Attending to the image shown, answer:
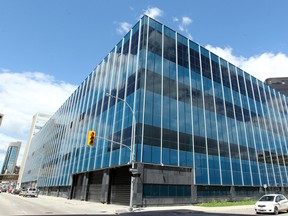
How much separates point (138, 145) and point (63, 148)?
34.6m

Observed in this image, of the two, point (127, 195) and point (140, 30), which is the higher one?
point (140, 30)

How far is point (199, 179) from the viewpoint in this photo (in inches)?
1238

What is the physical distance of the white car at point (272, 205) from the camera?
18.0 metres

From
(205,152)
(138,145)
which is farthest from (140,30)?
(205,152)

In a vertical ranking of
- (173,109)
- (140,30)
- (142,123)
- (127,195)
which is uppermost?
(140,30)

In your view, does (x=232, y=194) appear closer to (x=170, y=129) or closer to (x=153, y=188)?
(x=170, y=129)

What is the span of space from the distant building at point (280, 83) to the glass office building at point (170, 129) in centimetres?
9313

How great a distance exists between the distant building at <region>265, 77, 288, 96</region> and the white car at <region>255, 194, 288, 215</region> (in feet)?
423

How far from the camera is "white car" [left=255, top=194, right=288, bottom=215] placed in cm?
1798

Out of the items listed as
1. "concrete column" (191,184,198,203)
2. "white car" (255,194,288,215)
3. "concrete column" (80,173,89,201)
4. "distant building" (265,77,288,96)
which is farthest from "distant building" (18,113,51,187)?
"white car" (255,194,288,215)

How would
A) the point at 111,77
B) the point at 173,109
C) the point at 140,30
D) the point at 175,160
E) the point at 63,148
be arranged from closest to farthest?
the point at 175,160 < the point at 173,109 < the point at 140,30 < the point at 111,77 < the point at 63,148

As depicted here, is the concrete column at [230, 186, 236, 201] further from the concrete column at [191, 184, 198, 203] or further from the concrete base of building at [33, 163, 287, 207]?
the concrete column at [191, 184, 198, 203]

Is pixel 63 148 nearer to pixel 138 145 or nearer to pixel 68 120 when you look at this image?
pixel 68 120

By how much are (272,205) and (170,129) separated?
1499 centimetres
